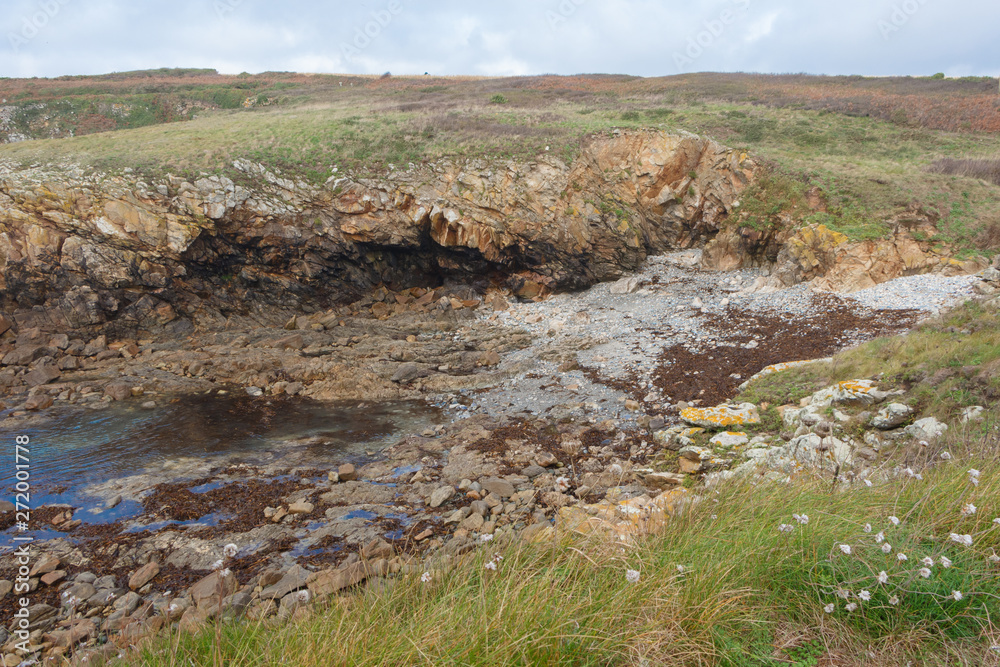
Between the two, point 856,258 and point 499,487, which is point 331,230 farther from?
point 856,258

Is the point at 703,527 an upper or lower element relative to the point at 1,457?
upper

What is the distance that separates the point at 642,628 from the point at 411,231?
16066 millimetres

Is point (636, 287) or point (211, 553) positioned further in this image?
point (636, 287)

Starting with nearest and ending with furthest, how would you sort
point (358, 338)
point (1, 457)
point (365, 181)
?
point (1, 457) → point (358, 338) → point (365, 181)

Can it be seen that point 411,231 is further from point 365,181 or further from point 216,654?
point 216,654

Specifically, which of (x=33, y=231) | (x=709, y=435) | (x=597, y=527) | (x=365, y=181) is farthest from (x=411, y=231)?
(x=597, y=527)

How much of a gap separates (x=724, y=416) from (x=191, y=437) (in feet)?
33.6

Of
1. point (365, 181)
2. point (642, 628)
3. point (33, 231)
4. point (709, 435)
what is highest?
point (365, 181)

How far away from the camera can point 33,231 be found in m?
14.6

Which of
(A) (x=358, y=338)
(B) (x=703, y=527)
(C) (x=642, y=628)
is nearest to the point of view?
(C) (x=642, y=628)

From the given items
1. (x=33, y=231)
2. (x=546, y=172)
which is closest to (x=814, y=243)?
(x=546, y=172)

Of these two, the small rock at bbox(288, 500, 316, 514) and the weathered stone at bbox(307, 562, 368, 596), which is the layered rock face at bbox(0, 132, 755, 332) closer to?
the small rock at bbox(288, 500, 316, 514)

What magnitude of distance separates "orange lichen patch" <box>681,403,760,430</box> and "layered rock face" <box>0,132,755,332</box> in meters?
9.72

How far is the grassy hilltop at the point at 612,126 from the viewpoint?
53.6 ft
